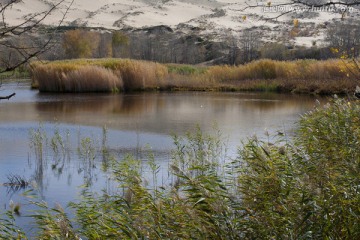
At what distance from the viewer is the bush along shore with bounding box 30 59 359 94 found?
19.8m

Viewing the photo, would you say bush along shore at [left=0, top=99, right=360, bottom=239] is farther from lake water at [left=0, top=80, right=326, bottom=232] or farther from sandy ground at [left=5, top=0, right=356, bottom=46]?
sandy ground at [left=5, top=0, right=356, bottom=46]

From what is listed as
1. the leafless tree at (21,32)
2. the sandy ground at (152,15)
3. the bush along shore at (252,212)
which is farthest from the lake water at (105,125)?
the sandy ground at (152,15)

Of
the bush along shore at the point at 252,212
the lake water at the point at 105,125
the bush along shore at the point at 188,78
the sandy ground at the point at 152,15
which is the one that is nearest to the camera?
the bush along shore at the point at 252,212

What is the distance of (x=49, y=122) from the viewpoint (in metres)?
11.4

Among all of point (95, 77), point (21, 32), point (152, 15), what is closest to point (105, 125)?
point (21, 32)

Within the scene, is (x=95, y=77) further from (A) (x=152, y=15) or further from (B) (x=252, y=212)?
(A) (x=152, y=15)

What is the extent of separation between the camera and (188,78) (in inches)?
858

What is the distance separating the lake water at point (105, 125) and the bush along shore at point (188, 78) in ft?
5.40

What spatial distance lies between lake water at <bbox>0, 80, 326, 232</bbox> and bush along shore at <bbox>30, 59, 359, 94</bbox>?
165 centimetres

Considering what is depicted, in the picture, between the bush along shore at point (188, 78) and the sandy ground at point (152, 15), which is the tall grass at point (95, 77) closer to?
the bush along shore at point (188, 78)

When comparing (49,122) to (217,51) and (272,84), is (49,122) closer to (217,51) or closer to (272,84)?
(272,84)

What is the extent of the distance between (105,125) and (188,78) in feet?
44.6

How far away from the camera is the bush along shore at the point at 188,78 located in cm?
1980

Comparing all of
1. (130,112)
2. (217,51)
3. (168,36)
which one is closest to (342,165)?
(130,112)
